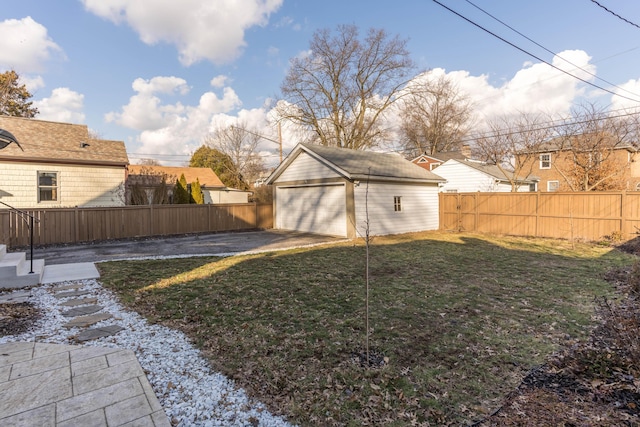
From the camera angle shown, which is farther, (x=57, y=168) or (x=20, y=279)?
(x=57, y=168)

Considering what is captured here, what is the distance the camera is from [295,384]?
2.77 m

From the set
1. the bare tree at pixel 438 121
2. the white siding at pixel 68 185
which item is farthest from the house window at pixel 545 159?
the white siding at pixel 68 185

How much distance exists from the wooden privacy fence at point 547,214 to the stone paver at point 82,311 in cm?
1306

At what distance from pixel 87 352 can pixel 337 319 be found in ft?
9.09

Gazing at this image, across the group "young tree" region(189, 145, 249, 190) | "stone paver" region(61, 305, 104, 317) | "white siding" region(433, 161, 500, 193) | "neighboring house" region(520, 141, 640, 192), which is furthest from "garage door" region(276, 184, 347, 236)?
"young tree" region(189, 145, 249, 190)

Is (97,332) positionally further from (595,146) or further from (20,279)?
(595,146)

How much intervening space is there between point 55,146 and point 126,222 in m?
4.23

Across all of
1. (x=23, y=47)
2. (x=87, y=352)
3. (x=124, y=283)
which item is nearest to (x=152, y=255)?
(x=124, y=283)

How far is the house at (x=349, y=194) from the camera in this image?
504 inches

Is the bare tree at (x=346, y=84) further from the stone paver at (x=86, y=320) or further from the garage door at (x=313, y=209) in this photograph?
the stone paver at (x=86, y=320)

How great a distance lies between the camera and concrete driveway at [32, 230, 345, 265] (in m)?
8.82

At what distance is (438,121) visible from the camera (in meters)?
35.4

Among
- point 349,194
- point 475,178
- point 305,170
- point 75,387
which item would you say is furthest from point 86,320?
point 475,178

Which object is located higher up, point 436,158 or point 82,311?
point 436,158
